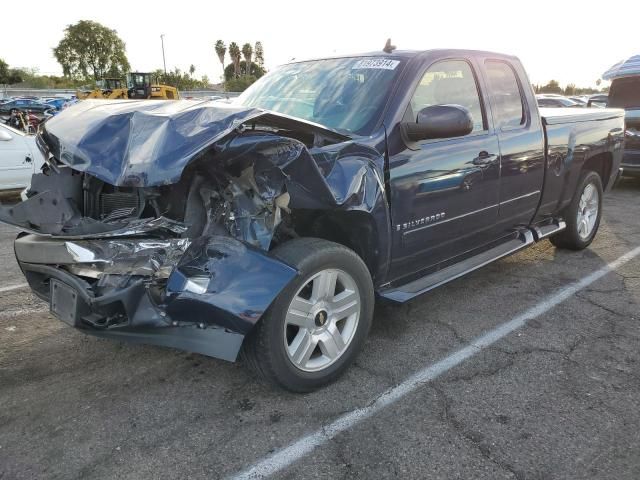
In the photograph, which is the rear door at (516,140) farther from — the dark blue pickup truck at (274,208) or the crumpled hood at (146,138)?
the crumpled hood at (146,138)

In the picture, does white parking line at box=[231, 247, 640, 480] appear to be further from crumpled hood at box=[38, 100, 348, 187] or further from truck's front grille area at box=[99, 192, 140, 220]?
truck's front grille area at box=[99, 192, 140, 220]

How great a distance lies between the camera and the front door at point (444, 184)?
3.13m

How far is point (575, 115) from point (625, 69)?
678 cm

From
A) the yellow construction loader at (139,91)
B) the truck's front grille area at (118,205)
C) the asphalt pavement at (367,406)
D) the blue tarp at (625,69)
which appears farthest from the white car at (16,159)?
the yellow construction loader at (139,91)

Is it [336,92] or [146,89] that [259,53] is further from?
[336,92]

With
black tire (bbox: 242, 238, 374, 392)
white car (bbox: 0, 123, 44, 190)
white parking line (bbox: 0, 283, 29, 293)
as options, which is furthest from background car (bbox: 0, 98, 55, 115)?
black tire (bbox: 242, 238, 374, 392)

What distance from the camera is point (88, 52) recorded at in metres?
73.4

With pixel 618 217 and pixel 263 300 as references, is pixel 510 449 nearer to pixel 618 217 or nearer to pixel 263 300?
pixel 263 300

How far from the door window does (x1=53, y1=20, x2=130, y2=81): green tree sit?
3023 inches

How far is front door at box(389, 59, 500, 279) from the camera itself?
10.3ft

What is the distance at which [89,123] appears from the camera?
270 cm

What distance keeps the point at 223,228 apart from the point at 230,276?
384 millimetres

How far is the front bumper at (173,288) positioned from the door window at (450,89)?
1.58 meters

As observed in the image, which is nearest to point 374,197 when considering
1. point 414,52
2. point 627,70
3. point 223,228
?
point 223,228
